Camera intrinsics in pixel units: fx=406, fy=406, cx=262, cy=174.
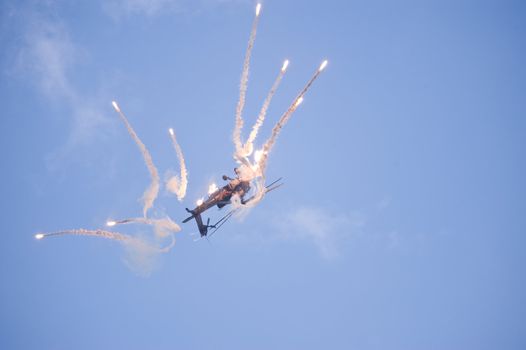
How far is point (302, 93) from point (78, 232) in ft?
72.2

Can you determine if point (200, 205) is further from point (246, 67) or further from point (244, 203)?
point (246, 67)

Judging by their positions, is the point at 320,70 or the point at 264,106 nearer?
the point at 320,70

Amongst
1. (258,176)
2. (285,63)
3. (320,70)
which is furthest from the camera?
(258,176)

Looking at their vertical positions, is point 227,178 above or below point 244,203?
above

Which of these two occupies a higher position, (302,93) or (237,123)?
(237,123)

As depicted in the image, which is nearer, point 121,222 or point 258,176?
point 121,222

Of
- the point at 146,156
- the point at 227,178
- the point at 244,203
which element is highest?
the point at 146,156

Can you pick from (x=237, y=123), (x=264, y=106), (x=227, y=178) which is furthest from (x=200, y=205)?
(x=264, y=106)

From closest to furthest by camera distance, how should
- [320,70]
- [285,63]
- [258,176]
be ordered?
[320,70]
[285,63]
[258,176]

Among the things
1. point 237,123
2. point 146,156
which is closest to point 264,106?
point 237,123

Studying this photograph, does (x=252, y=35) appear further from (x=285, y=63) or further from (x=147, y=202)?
(x=147, y=202)

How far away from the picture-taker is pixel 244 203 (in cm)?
3819

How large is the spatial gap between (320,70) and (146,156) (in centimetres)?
1754

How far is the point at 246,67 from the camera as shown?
116ft
